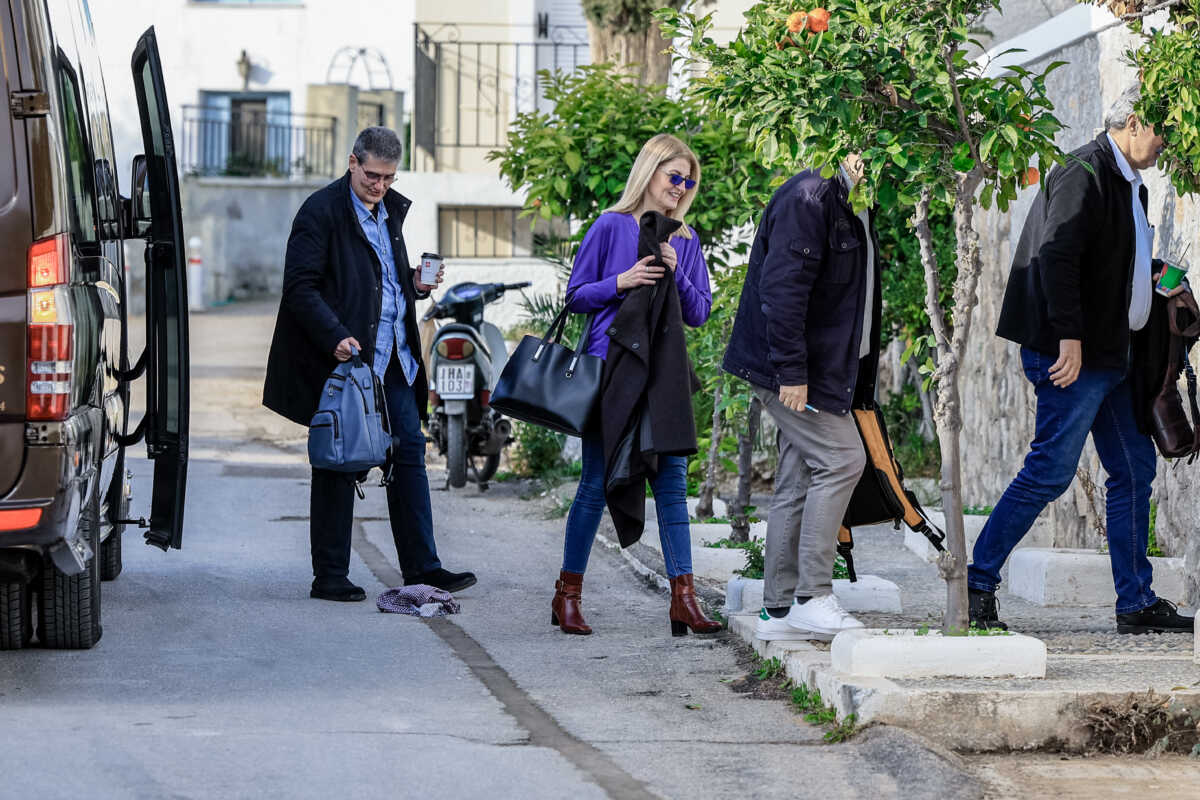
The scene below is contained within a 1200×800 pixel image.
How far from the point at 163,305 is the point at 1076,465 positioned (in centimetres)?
314

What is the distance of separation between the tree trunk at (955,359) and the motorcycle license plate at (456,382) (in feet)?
18.5

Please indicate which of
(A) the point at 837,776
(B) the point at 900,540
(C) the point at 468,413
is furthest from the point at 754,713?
(C) the point at 468,413

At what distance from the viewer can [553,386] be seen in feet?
19.3

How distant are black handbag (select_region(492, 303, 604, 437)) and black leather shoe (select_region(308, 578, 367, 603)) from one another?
116cm

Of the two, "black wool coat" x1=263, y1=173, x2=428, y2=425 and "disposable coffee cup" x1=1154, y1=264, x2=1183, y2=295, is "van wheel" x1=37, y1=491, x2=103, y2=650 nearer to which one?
"black wool coat" x1=263, y1=173, x2=428, y2=425

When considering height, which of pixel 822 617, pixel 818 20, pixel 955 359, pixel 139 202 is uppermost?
pixel 818 20

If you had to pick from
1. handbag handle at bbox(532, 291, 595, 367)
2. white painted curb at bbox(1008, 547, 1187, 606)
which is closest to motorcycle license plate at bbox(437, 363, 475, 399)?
handbag handle at bbox(532, 291, 595, 367)

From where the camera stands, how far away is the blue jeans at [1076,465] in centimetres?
562

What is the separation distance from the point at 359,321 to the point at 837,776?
3.18m

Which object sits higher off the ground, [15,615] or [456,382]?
[456,382]

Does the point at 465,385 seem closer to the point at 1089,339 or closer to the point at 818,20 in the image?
the point at 1089,339

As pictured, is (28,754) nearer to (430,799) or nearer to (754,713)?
(430,799)

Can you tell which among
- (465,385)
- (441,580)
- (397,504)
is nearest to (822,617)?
(441,580)

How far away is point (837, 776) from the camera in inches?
161
